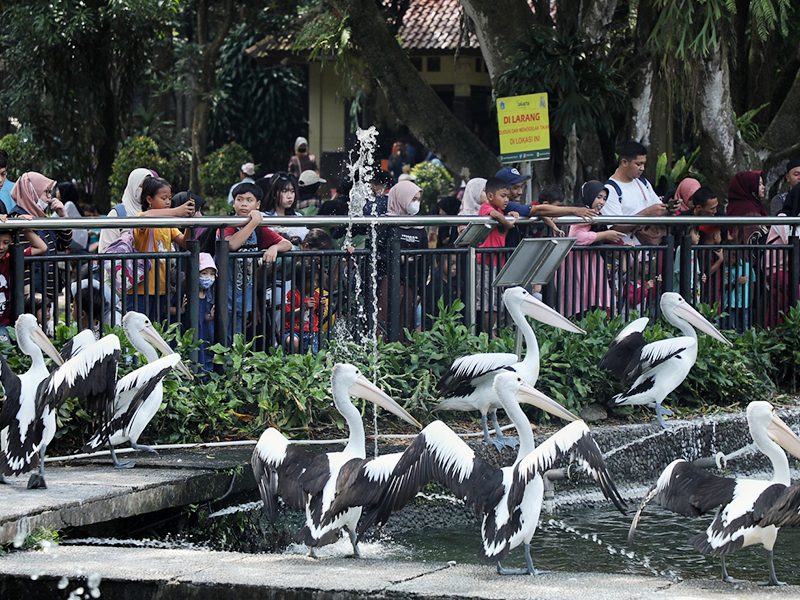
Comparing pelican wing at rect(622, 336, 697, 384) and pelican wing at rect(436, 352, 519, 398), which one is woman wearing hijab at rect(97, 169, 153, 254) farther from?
pelican wing at rect(622, 336, 697, 384)

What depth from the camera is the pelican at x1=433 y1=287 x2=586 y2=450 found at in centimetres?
622

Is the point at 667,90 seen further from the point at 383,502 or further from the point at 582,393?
the point at 383,502

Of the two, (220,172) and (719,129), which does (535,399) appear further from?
(220,172)

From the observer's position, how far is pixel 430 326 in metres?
7.83

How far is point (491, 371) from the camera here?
6223mm

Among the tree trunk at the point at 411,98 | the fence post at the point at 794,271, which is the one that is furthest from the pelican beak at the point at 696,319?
the tree trunk at the point at 411,98

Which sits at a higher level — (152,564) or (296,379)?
(296,379)

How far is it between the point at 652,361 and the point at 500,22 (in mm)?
6920

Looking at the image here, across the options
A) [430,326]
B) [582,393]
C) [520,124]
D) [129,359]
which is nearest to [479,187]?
[520,124]

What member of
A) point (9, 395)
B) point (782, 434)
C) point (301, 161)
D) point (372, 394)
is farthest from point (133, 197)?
point (301, 161)

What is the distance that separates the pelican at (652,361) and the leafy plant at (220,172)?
17425 millimetres

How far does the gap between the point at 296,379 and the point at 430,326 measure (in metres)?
1.45

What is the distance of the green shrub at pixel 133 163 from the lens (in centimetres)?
2116

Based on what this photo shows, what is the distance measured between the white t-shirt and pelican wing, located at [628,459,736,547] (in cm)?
451
